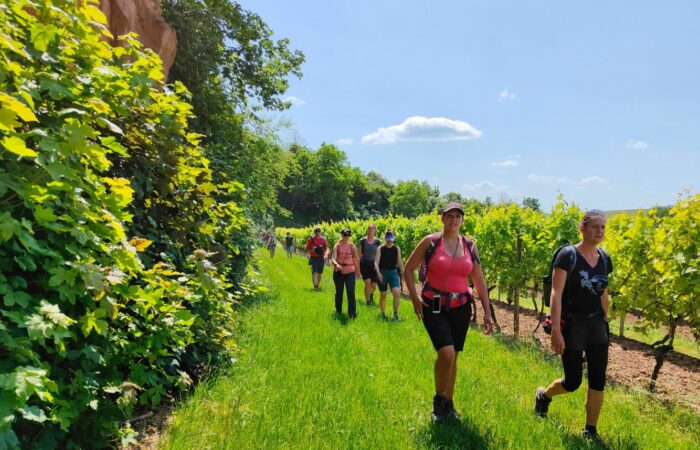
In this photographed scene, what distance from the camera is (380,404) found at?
4211mm

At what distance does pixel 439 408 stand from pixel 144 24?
7090 millimetres

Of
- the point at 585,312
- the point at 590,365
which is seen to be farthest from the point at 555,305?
the point at 590,365

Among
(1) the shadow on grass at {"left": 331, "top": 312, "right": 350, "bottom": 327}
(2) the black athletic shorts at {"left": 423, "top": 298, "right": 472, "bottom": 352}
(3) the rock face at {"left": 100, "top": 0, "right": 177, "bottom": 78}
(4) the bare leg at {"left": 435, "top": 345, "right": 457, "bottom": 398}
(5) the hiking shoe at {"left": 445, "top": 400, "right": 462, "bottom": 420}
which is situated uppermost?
(3) the rock face at {"left": 100, "top": 0, "right": 177, "bottom": 78}


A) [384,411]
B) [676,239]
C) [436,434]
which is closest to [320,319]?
[384,411]

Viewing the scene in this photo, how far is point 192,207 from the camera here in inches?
172

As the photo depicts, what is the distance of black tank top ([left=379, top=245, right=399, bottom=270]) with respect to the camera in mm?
9250

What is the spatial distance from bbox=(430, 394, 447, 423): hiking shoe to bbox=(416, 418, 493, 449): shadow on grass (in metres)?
0.07

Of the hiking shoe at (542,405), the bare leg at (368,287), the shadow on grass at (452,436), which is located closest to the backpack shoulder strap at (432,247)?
the shadow on grass at (452,436)

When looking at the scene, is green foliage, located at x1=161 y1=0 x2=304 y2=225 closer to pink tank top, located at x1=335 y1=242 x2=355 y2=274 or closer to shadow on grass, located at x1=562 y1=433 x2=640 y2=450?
pink tank top, located at x1=335 y1=242 x2=355 y2=274

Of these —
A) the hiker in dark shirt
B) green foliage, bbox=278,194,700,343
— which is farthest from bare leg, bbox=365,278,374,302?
the hiker in dark shirt

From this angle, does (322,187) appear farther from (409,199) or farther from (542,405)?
(542,405)

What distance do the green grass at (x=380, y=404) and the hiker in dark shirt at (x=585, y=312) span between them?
50 cm

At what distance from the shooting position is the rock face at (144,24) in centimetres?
576

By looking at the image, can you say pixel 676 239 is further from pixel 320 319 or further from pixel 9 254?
pixel 9 254
